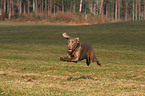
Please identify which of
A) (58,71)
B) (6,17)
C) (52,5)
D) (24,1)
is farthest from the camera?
(52,5)

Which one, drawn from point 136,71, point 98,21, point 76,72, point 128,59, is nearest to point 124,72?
point 136,71

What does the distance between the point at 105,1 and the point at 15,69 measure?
180007 millimetres

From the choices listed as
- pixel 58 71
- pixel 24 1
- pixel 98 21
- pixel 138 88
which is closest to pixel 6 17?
pixel 98 21

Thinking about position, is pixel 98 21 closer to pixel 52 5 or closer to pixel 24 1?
pixel 24 1

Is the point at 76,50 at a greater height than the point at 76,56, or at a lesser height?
greater

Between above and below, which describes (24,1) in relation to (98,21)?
above

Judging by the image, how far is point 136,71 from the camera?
61.1 feet

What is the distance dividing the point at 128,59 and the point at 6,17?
8267cm

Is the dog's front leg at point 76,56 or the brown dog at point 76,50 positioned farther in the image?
the dog's front leg at point 76,56

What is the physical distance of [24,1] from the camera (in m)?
170

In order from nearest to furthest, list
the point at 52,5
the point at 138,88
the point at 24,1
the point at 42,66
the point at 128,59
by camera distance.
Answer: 1. the point at 138,88
2. the point at 42,66
3. the point at 128,59
4. the point at 24,1
5. the point at 52,5

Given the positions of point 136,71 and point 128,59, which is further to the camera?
point 128,59

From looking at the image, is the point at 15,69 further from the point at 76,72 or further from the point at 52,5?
the point at 52,5

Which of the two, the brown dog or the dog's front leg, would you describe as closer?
the brown dog
